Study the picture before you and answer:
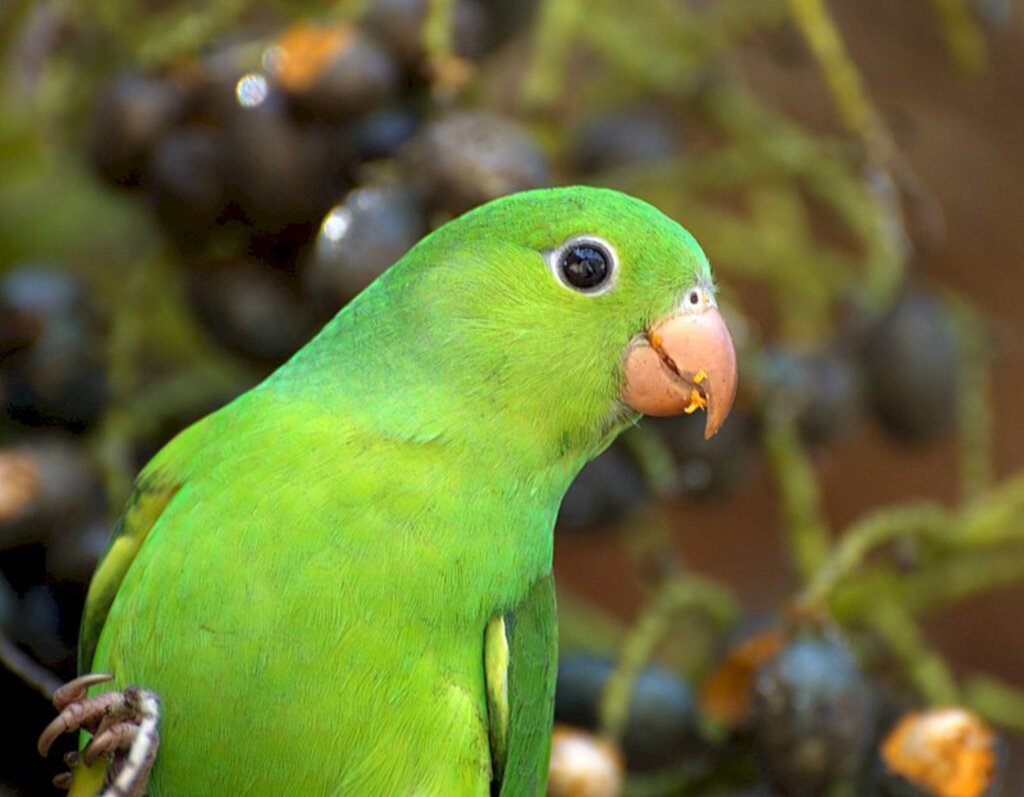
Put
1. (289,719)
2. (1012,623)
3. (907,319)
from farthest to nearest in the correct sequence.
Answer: (1012,623) < (907,319) < (289,719)

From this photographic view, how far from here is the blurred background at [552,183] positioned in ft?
3.74

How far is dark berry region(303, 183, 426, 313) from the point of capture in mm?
1132

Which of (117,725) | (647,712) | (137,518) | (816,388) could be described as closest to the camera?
(117,725)

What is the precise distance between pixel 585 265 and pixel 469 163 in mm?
164

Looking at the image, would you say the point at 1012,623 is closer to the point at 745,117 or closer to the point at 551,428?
the point at 745,117

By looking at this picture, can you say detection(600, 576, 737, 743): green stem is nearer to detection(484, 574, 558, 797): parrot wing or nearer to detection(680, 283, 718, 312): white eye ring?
detection(484, 574, 558, 797): parrot wing

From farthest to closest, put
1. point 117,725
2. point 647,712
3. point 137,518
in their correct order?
point 647,712 → point 137,518 → point 117,725

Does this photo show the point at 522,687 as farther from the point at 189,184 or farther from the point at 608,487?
the point at 189,184

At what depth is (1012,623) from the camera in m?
1.99

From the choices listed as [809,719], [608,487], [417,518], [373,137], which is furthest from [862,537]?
[373,137]

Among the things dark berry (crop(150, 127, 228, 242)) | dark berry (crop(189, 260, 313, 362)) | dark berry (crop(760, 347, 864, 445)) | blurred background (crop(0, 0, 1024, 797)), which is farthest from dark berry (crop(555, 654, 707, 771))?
dark berry (crop(150, 127, 228, 242))

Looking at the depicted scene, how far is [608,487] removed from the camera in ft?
4.19

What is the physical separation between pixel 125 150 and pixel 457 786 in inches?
23.7

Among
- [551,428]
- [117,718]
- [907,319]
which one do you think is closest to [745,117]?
[907,319]
